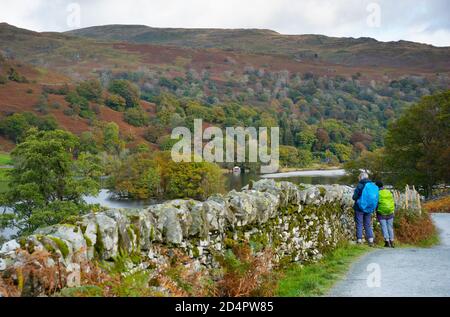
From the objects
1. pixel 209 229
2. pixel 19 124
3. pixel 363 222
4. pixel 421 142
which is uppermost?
pixel 19 124

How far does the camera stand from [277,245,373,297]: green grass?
738 centimetres

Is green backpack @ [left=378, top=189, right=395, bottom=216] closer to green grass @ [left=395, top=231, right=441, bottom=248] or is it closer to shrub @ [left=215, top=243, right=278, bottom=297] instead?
green grass @ [left=395, top=231, right=441, bottom=248]

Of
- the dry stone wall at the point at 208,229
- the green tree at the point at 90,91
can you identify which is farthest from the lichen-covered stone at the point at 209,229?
the green tree at the point at 90,91

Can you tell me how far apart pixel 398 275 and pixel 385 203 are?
16.9 feet

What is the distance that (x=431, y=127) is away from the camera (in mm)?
51625

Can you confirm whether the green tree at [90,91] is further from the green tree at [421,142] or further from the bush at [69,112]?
the green tree at [421,142]

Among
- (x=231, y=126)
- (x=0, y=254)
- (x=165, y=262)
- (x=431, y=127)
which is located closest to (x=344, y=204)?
(x=165, y=262)

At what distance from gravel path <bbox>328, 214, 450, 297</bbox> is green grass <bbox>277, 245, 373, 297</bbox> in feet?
0.63

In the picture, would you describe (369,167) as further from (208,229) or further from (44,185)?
(208,229)

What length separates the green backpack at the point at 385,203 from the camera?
1320cm

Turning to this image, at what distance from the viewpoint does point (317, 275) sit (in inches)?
336

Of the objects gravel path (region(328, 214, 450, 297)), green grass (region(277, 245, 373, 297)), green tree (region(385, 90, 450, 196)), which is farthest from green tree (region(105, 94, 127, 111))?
gravel path (region(328, 214, 450, 297))

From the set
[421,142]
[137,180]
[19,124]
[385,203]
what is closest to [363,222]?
[385,203]

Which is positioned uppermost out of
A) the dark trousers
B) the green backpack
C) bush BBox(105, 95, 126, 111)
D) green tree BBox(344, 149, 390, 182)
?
bush BBox(105, 95, 126, 111)
